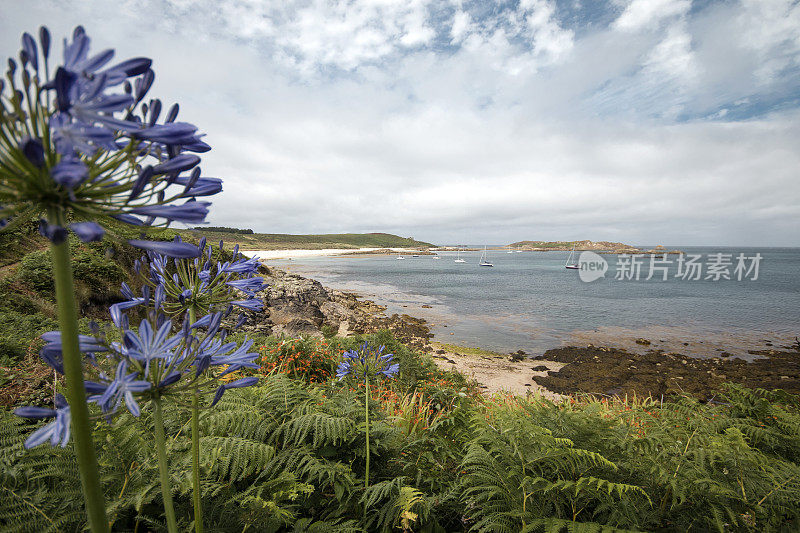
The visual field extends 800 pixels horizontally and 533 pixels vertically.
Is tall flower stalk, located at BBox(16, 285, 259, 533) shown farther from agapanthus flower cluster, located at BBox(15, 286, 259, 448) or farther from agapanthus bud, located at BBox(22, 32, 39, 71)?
agapanthus bud, located at BBox(22, 32, 39, 71)

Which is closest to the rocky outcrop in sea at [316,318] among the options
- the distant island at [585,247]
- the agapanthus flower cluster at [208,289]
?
the agapanthus flower cluster at [208,289]

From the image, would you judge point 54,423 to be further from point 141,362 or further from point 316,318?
point 316,318

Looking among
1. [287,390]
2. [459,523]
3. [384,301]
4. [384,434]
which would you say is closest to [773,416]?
[459,523]

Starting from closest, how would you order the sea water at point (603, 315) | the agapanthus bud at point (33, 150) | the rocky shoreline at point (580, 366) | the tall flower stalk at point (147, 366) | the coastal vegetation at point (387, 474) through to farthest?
the agapanthus bud at point (33, 150), the tall flower stalk at point (147, 366), the coastal vegetation at point (387, 474), the rocky shoreline at point (580, 366), the sea water at point (603, 315)

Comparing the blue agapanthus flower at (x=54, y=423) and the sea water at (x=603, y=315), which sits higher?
the blue agapanthus flower at (x=54, y=423)

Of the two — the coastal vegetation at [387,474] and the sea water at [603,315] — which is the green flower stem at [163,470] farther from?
the sea water at [603,315]

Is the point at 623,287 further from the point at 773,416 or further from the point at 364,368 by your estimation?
the point at 364,368

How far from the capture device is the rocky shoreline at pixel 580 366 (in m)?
13.6

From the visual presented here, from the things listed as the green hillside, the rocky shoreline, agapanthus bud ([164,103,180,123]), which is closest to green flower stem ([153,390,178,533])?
agapanthus bud ([164,103,180,123])

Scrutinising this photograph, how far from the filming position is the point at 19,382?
3.55 m

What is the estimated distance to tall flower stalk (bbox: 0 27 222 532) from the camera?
77 centimetres

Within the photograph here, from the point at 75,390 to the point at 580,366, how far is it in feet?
60.2

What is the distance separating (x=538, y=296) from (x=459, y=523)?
37989 mm

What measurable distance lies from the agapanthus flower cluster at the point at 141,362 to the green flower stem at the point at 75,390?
11 cm
